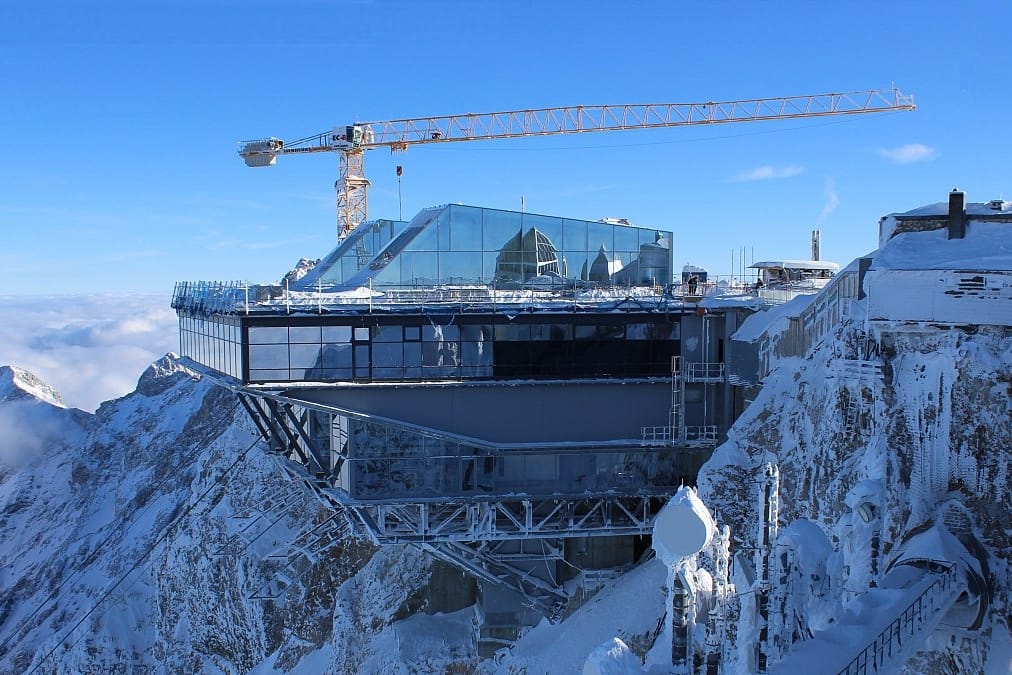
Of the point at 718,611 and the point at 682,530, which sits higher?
the point at 682,530

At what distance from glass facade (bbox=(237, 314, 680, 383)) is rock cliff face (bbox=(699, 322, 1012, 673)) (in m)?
8.46

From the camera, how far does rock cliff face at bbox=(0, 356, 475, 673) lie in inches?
1551

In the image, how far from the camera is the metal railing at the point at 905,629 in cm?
1209

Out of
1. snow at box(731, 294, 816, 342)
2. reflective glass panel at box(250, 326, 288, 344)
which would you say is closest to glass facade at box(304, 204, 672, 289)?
reflective glass panel at box(250, 326, 288, 344)

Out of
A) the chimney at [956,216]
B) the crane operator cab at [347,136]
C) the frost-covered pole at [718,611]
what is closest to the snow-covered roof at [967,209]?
the chimney at [956,216]

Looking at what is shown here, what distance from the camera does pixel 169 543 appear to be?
2569 inches

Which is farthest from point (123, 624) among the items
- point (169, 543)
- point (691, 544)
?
point (691, 544)

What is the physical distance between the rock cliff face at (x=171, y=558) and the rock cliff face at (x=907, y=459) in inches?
700

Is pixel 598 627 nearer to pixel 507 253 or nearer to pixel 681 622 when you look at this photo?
pixel 507 253

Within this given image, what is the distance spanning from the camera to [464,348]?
102ft

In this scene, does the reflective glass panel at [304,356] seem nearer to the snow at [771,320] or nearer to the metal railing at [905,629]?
the snow at [771,320]

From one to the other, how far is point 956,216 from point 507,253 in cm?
1656

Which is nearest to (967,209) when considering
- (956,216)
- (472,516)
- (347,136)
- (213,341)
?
(956,216)

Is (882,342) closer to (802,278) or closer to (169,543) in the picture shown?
(802,278)
